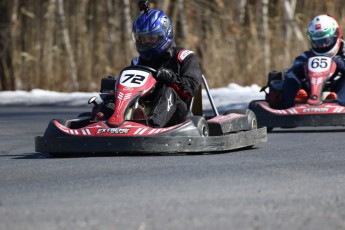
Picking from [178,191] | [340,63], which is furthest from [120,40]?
[178,191]

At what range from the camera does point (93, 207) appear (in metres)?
6.01

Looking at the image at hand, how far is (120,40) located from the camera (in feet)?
80.2

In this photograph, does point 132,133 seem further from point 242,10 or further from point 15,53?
point 242,10

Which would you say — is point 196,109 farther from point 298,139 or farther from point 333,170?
point 333,170

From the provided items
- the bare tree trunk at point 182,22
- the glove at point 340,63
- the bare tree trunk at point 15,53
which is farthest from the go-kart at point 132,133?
the bare tree trunk at point 15,53

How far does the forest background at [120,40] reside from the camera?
22209 millimetres

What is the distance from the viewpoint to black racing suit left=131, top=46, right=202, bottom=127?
31.6ft

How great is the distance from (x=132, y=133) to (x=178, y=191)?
2.58 m

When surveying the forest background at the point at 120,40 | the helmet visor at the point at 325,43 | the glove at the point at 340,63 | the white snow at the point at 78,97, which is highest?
the helmet visor at the point at 325,43

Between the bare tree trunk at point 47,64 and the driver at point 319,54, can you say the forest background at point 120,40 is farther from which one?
the driver at point 319,54

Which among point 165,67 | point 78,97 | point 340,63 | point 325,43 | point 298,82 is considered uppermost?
point 165,67

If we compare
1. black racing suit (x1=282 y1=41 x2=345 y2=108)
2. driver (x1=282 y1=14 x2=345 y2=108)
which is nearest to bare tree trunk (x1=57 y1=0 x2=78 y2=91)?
driver (x1=282 y1=14 x2=345 y2=108)

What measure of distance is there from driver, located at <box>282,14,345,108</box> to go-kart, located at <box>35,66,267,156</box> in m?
3.91

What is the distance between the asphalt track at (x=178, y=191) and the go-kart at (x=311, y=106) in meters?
2.92
